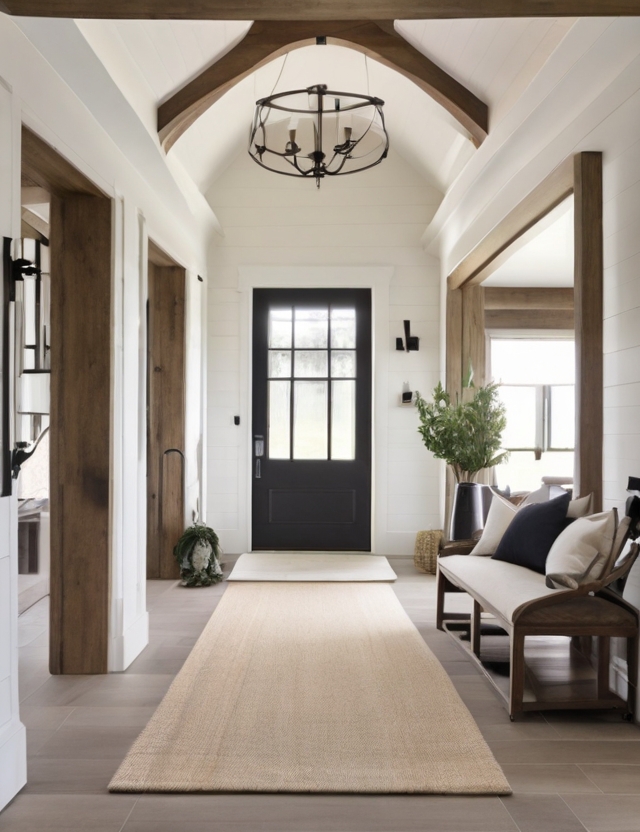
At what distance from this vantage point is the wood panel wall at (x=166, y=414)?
570 centimetres

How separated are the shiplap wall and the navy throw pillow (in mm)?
2788

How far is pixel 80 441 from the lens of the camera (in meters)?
3.57

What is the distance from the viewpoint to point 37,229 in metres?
5.45

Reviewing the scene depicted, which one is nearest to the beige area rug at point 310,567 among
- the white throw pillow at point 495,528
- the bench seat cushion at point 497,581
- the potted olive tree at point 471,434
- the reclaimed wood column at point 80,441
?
the potted olive tree at point 471,434

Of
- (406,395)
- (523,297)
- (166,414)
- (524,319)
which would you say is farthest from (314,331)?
(524,319)

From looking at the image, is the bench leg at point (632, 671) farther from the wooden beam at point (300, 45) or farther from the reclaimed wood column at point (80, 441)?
the wooden beam at point (300, 45)

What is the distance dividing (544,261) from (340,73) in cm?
238

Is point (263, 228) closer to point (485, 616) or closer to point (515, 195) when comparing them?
point (515, 195)

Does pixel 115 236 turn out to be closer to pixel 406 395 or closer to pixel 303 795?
pixel 303 795

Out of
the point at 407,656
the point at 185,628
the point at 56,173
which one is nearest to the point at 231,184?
the point at 56,173

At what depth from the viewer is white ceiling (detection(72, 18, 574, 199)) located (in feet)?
12.0

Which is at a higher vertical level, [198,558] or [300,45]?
[300,45]

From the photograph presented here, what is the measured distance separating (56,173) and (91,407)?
106 centimetres

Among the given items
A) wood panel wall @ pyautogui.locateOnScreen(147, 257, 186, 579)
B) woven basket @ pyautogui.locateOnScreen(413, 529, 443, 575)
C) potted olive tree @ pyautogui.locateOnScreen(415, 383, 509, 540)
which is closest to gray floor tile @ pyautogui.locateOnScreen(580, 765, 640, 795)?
potted olive tree @ pyautogui.locateOnScreen(415, 383, 509, 540)
